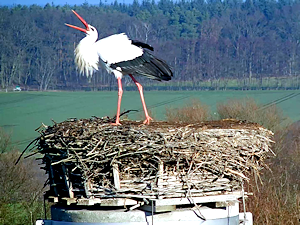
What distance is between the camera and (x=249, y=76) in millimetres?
71438

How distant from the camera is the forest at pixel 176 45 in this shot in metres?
64.6

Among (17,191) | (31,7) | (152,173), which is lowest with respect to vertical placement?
(17,191)

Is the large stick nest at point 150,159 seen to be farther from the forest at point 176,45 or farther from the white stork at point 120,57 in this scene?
the forest at point 176,45

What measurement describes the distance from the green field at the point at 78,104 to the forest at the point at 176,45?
2.84m

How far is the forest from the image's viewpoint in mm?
64625

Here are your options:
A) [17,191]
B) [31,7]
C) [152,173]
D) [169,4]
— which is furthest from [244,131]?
[169,4]

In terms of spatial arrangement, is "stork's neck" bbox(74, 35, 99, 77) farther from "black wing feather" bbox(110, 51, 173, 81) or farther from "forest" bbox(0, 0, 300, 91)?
"forest" bbox(0, 0, 300, 91)

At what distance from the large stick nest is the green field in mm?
34702

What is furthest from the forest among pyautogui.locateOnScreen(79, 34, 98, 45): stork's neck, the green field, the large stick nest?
the large stick nest

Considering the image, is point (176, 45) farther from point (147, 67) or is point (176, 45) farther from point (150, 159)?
point (150, 159)

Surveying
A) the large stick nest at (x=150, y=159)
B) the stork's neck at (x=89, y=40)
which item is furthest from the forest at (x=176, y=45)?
the large stick nest at (x=150, y=159)

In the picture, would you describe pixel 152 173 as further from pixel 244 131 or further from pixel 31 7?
pixel 31 7

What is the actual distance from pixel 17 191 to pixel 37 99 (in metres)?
30.2

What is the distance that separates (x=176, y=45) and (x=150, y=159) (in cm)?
6543
